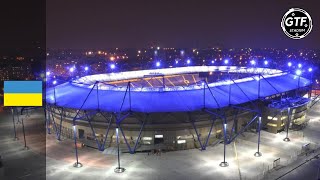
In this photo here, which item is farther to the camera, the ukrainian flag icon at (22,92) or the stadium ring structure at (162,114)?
the stadium ring structure at (162,114)

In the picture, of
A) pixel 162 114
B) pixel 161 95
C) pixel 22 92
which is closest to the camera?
pixel 22 92

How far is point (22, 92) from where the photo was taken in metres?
49.1

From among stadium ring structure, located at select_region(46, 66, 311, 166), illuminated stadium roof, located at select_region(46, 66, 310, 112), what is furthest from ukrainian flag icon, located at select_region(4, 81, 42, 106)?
illuminated stadium roof, located at select_region(46, 66, 310, 112)

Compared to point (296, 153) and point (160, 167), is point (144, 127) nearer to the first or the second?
point (160, 167)

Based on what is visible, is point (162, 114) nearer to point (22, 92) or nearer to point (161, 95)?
point (161, 95)

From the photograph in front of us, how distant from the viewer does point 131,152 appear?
183 feet

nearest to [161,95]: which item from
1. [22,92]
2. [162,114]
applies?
[162,114]

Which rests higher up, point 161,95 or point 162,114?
point 161,95

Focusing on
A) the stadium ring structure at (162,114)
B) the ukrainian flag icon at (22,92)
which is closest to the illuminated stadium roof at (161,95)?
the stadium ring structure at (162,114)

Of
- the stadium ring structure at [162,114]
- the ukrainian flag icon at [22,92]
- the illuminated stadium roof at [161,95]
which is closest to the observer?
the ukrainian flag icon at [22,92]

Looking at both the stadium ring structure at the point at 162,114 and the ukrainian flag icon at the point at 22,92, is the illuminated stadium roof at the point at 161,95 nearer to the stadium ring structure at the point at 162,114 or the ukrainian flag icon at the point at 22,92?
the stadium ring structure at the point at 162,114

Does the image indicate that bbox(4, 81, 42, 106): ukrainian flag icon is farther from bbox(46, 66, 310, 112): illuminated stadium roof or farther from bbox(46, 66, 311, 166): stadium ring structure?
bbox(46, 66, 310, 112): illuminated stadium roof

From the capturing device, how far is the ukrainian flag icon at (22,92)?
159 ft

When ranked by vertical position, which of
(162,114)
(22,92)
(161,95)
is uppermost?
(22,92)
